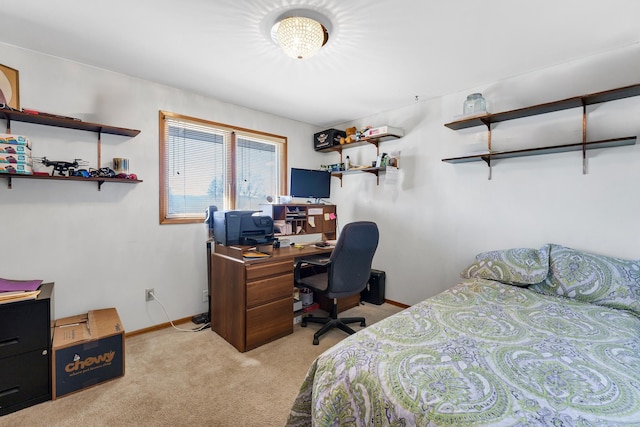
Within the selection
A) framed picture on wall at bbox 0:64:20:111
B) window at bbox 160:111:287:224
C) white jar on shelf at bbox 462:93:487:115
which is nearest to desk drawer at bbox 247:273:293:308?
window at bbox 160:111:287:224

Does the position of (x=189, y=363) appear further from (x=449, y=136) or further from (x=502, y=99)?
(x=502, y=99)

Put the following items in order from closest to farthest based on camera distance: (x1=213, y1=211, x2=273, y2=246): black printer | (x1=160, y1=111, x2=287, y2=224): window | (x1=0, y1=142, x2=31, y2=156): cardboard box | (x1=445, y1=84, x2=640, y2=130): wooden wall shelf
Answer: (x1=0, y1=142, x2=31, y2=156): cardboard box → (x1=445, y1=84, x2=640, y2=130): wooden wall shelf → (x1=213, y1=211, x2=273, y2=246): black printer → (x1=160, y1=111, x2=287, y2=224): window

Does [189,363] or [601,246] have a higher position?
[601,246]

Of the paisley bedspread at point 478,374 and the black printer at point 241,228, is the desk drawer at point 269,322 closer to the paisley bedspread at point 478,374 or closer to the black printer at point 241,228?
the black printer at point 241,228

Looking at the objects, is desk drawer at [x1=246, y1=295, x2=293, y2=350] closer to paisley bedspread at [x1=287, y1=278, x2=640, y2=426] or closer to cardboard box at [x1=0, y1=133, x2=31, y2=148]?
paisley bedspread at [x1=287, y1=278, x2=640, y2=426]

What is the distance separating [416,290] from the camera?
3.22 meters

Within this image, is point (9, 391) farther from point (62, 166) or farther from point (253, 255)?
point (253, 255)

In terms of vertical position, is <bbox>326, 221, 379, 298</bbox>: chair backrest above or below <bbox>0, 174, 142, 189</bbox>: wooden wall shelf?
below

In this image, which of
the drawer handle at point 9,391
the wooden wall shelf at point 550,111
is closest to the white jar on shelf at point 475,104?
the wooden wall shelf at point 550,111

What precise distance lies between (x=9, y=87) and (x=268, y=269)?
7.62ft

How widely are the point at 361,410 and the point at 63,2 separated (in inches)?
102

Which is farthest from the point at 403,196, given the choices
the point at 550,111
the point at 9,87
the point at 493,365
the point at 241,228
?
the point at 9,87

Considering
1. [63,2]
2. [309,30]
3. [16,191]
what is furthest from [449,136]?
[16,191]

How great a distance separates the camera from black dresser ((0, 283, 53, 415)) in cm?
164
